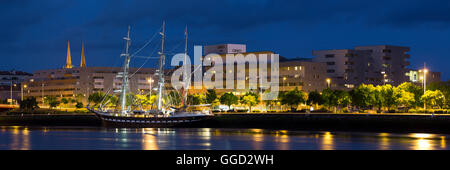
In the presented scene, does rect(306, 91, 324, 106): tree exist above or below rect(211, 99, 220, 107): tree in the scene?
above

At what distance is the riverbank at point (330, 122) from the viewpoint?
101688 mm

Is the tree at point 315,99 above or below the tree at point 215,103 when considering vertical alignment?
above

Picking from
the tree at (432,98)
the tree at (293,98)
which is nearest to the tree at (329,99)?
the tree at (293,98)

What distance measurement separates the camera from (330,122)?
114 m

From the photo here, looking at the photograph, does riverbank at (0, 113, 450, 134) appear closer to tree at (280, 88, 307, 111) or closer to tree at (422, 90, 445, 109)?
tree at (422, 90, 445, 109)

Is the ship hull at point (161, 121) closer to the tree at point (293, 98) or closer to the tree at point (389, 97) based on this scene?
the tree at point (293, 98)

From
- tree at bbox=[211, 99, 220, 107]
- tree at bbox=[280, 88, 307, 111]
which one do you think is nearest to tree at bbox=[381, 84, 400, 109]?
tree at bbox=[280, 88, 307, 111]

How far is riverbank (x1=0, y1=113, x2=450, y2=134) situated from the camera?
4003 inches

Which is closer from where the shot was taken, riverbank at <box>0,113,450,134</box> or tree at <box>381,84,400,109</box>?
riverbank at <box>0,113,450,134</box>

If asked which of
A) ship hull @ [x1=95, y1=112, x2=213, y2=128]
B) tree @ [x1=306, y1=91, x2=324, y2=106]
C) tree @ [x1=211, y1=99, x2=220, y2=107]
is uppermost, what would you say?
tree @ [x1=306, y1=91, x2=324, y2=106]

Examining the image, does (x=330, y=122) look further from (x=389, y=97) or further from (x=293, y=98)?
(x=293, y=98)
